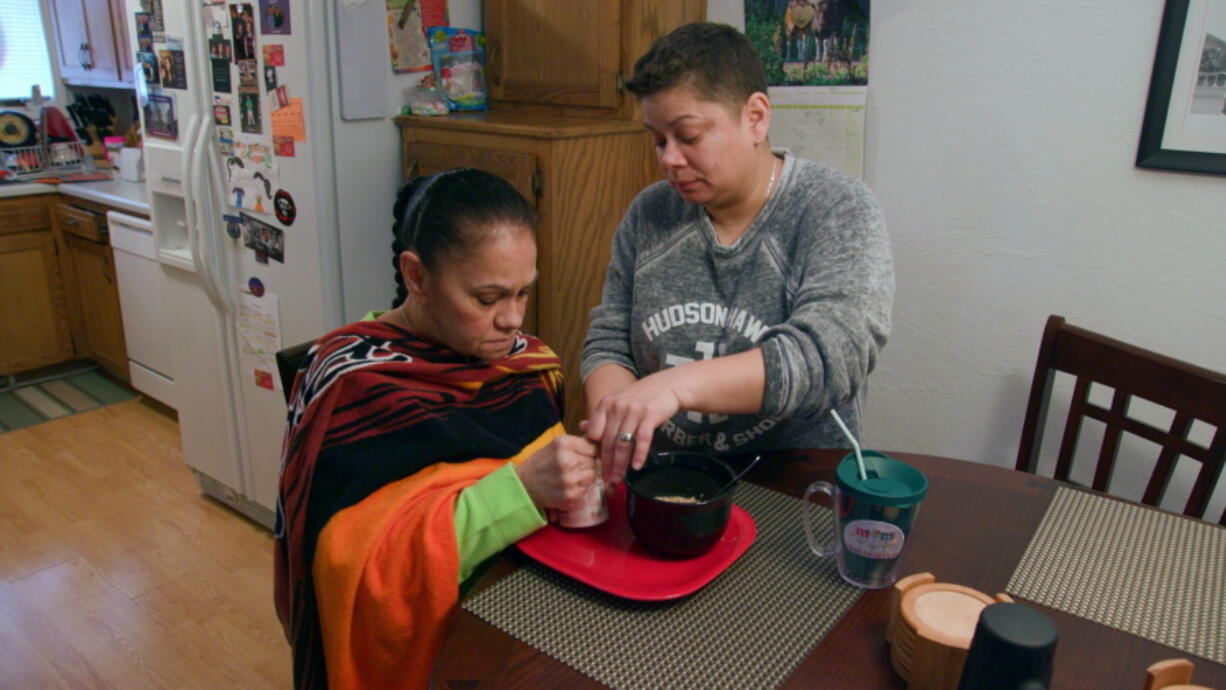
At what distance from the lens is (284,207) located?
2.33 metres

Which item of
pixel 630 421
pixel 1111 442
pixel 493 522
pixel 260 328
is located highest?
pixel 630 421

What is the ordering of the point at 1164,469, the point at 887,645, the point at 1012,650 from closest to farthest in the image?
1. the point at 1012,650
2. the point at 887,645
3. the point at 1164,469

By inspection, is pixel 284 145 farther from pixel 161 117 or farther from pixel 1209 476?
pixel 1209 476

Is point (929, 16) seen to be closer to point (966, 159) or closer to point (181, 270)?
point (966, 159)

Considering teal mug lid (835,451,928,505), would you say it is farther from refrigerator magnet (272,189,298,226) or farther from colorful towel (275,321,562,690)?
refrigerator magnet (272,189,298,226)

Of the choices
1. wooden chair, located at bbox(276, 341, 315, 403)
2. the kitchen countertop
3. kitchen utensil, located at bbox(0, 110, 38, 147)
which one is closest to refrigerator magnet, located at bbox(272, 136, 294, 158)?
wooden chair, located at bbox(276, 341, 315, 403)

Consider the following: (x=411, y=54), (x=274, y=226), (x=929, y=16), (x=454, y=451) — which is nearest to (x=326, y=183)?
(x=274, y=226)

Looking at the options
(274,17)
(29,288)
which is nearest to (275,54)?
(274,17)

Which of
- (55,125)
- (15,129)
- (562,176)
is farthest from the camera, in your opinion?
(55,125)

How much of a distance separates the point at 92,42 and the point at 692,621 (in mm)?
4371

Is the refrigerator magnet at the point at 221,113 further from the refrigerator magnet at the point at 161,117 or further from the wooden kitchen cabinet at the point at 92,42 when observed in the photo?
the wooden kitchen cabinet at the point at 92,42

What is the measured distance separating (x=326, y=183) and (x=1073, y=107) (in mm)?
1821

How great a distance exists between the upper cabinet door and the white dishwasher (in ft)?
5.58

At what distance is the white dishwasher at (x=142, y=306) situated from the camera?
130 inches
